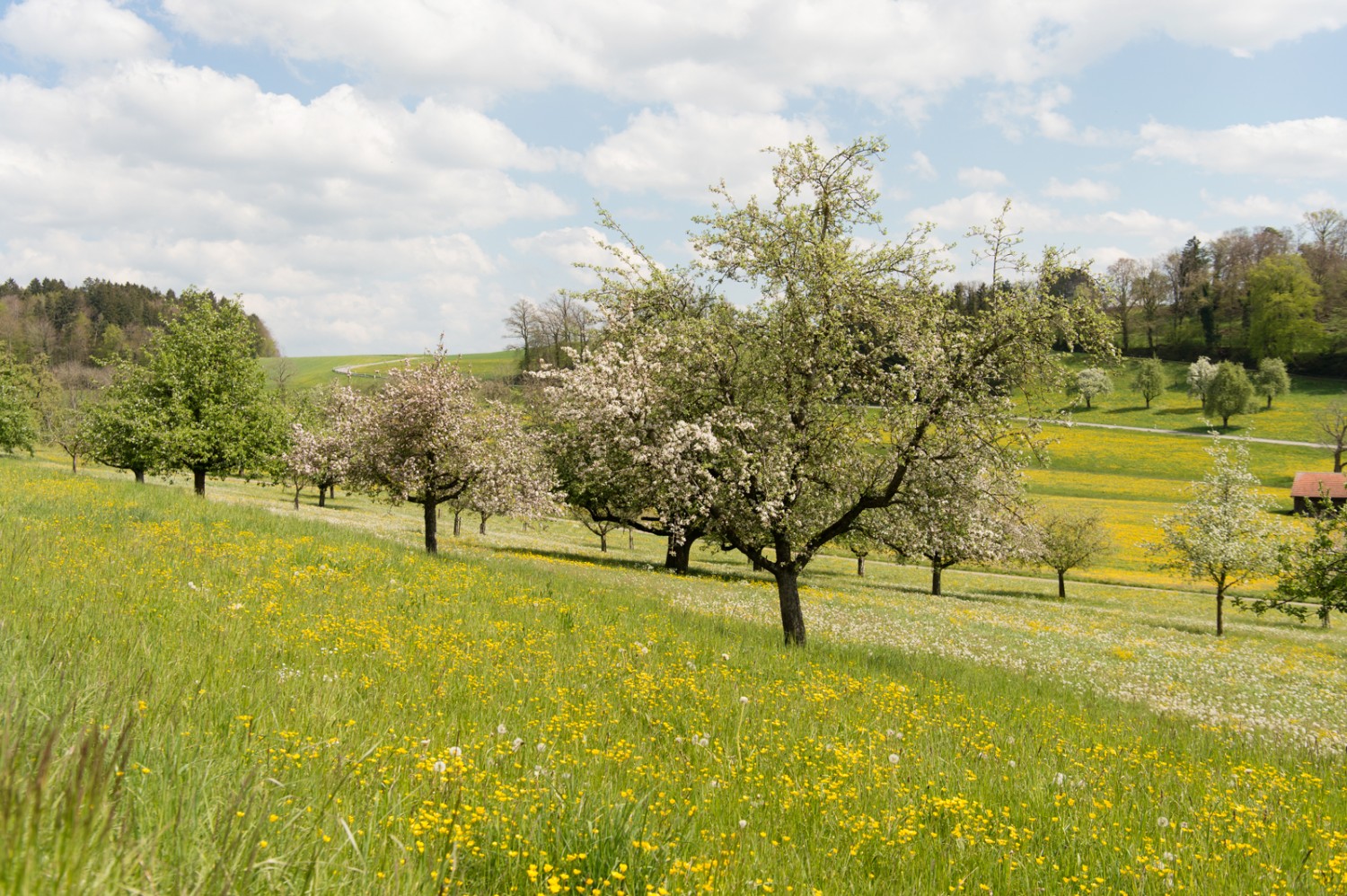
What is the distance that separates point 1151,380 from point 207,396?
133681mm

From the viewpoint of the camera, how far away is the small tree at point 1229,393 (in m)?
110

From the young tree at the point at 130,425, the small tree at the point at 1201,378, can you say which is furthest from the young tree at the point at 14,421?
the small tree at the point at 1201,378

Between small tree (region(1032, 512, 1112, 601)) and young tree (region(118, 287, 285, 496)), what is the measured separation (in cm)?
4680

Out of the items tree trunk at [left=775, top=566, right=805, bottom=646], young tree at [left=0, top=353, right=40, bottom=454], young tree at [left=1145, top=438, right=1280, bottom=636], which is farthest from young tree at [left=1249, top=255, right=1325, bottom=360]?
young tree at [left=0, top=353, right=40, bottom=454]

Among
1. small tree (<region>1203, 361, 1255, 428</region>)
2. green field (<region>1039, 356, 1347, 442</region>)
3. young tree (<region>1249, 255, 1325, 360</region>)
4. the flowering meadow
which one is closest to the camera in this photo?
the flowering meadow

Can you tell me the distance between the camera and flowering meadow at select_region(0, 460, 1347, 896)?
3006 mm

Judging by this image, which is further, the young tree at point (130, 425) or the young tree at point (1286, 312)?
the young tree at point (1286, 312)

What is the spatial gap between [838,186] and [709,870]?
47.6 feet

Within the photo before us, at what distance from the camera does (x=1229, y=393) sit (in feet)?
363

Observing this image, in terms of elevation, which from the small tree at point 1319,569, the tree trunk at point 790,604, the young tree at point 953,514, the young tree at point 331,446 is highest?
the young tree at point 331,446

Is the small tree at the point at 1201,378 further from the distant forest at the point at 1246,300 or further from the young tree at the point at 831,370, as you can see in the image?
the young tree at the point at 831,370

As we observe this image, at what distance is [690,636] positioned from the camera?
12.9 meters

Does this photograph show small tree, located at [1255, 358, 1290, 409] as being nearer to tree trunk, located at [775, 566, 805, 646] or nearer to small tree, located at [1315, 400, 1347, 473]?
small tree, located at [1315, 400, 1347, 473]

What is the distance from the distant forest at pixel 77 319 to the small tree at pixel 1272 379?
164 metres
